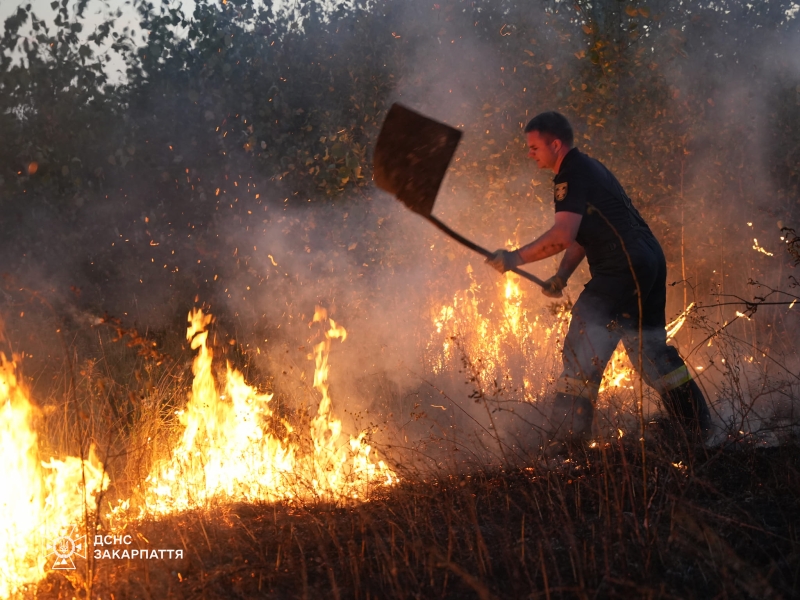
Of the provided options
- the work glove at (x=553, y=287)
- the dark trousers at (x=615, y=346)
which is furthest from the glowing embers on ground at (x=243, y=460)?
the work glove at (x=553, y=287)

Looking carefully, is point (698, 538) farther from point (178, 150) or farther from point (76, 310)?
point (76, 310)

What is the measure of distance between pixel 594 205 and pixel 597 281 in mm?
425

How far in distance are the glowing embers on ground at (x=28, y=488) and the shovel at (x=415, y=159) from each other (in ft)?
6.93

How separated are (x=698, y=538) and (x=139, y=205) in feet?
19.3

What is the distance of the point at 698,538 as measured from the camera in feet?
8.25

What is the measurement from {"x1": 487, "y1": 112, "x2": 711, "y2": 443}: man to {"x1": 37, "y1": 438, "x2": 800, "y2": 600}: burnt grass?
1.70ft

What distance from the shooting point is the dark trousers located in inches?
156

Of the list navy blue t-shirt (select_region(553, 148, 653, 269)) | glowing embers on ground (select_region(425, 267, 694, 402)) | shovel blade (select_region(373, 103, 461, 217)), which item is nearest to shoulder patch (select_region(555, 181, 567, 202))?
navy blue t-shirt (select_region(553, 148, 653, 269))

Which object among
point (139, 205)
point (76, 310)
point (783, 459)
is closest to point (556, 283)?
point (783, 459)

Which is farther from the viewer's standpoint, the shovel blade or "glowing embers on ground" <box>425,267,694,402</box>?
"glowing embers on ground" <box>425,267,694,402</box>

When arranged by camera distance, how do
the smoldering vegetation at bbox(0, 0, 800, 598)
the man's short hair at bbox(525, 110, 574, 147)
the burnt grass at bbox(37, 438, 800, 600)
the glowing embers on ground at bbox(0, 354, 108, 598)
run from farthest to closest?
the smoldering vegetation at bbox(0, 0, 800, 598), the man's short hair at bbox(525, 110, 574, 147), the glowing embers on ground at bbox(0, 354, 108, 598), the burnt grass at bbox(37, 438, 800, 600)

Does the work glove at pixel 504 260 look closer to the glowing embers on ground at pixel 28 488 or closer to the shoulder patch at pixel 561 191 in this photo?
the shoulder patch at pixel 561 191

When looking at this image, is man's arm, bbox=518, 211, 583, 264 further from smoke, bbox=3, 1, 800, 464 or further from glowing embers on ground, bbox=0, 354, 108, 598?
glowing embers on ground, bbox=0, 354, 108, 598

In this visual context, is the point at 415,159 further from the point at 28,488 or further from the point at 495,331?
the point at 495,331
